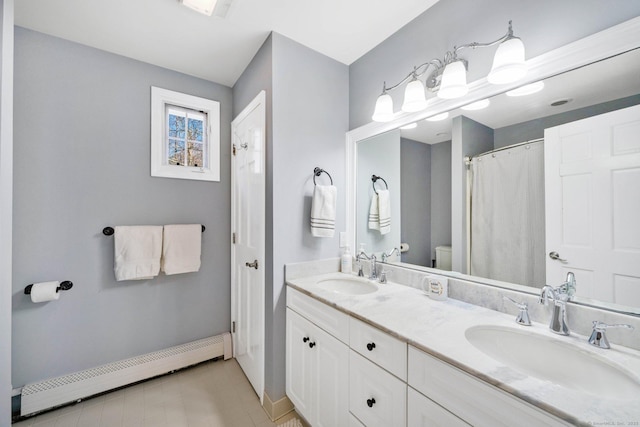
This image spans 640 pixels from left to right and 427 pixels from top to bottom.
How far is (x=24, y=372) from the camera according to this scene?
159cm

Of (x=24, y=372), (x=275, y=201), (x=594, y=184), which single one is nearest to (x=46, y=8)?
(x=275, y=201)

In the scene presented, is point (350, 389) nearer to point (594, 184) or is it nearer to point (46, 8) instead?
point (594, 184)

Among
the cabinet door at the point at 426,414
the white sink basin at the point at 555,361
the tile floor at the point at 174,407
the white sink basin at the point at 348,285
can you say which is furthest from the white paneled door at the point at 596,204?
the tile floor at the point at 174,407

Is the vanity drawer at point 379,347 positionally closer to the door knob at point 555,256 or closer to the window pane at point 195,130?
the door knob at point 555,256

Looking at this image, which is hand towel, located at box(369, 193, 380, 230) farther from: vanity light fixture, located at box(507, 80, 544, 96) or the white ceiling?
the white ceiling

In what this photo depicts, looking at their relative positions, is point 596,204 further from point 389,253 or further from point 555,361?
point 389,253

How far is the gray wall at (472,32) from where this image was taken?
0.90 meters

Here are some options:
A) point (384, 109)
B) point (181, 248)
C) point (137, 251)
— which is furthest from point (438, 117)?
point (137, 251)

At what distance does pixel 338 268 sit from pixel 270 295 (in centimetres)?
55

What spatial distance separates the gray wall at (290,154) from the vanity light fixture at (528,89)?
1084 mm

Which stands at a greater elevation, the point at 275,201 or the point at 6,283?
the point at 275,201

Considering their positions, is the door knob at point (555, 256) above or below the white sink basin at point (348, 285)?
above

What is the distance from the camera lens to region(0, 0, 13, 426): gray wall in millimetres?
969

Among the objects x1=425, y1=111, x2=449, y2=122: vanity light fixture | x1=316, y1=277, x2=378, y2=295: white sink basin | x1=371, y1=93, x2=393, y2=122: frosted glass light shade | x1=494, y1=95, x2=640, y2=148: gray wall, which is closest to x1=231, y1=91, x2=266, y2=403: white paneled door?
x1=316, y1=277, x2=378, y2=295: white sink basin
